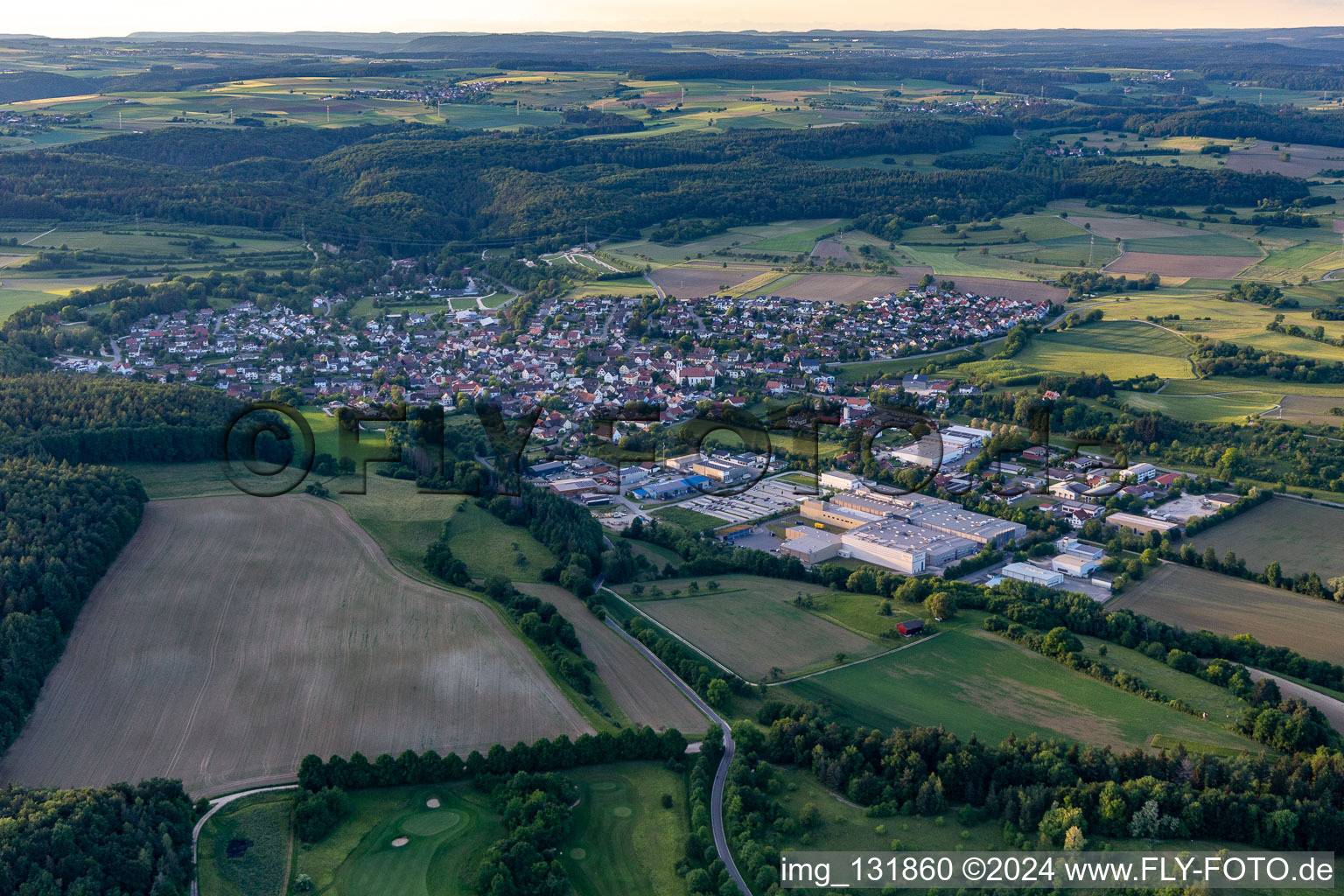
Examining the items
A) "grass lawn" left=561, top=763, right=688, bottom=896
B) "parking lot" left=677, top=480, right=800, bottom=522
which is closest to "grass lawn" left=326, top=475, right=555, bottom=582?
"parking lot" left=677, top=480, right=800, bottom=522

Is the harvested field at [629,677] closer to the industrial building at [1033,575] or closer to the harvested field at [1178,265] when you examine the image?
the industrial building at [1033,575]

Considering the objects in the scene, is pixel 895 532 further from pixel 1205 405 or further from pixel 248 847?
pixel 248 847

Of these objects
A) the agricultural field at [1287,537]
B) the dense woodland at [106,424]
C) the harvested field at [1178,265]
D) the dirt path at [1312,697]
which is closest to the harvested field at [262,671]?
the dense woodland at [106,424]

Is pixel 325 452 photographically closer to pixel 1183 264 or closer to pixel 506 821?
pixel 506 821

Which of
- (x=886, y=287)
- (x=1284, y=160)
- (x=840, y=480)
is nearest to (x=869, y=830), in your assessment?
(x=840, y=480)

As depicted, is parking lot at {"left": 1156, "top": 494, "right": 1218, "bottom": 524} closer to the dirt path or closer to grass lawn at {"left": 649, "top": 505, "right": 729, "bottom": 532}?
the dirt path

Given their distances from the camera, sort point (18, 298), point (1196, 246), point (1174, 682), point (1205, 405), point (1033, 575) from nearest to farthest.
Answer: point (1174, 682) → point (1033, 575) → point (1205, 405) → point (18, 298) → point (1196, 246)
